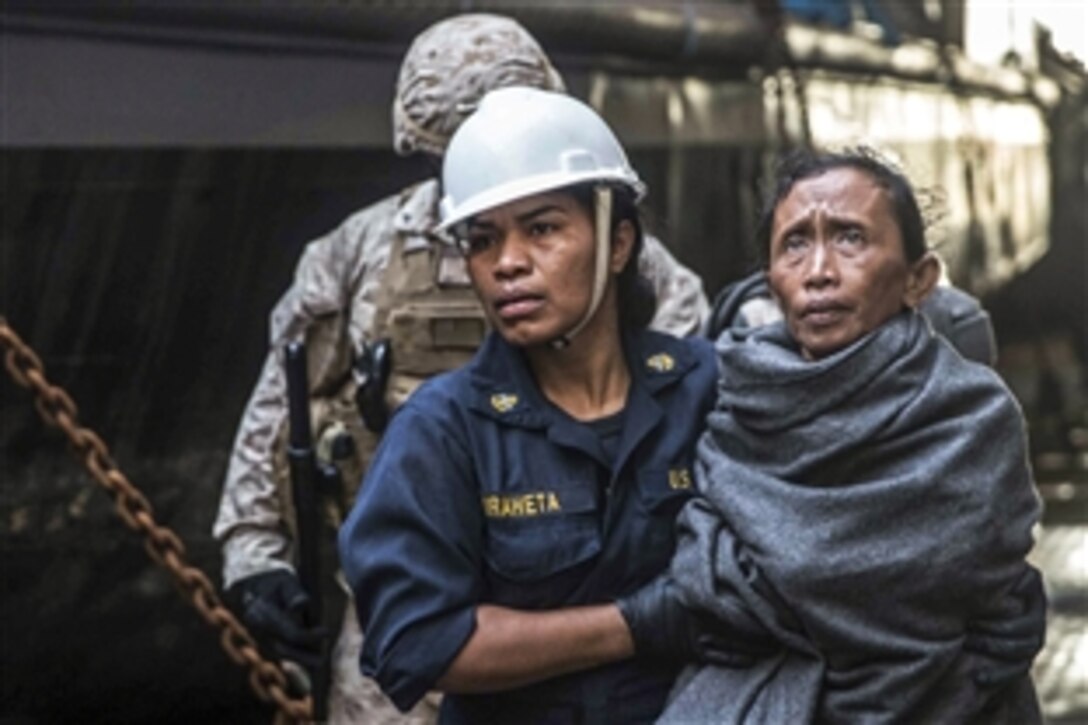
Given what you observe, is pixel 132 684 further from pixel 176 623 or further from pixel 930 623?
pixel 930 623

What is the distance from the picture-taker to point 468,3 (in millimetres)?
6812

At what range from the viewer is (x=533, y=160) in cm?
301

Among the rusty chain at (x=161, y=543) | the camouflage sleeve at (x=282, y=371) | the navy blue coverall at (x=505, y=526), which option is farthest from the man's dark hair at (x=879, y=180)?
the rusty chain at (x=161, y=543)

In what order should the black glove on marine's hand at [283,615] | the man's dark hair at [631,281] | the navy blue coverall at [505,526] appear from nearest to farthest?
the navy blue coverall at [505,526] < the man's dark hair at [631,281] < the black glove on marine's hand at [283,615]

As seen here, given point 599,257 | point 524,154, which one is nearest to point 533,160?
point 524,154

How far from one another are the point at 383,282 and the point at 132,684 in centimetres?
214

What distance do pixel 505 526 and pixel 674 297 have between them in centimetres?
174

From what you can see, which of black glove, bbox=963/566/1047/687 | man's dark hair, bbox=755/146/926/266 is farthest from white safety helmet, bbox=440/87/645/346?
black glove, bbox=963/566/1047/687

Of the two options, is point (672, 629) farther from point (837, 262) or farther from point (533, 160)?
point (533, 160)

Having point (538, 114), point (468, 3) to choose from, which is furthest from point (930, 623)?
point (468, 3)

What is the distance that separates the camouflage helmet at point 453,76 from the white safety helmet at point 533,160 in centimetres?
123

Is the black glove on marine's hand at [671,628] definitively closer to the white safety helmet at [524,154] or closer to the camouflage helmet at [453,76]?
the white safety helmet at [524,154]

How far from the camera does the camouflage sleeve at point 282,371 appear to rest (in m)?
4.54

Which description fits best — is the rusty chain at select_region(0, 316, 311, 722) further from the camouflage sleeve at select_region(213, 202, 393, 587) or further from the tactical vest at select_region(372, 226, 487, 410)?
the tactical vest at select_region(372, 226, 487, 410)
